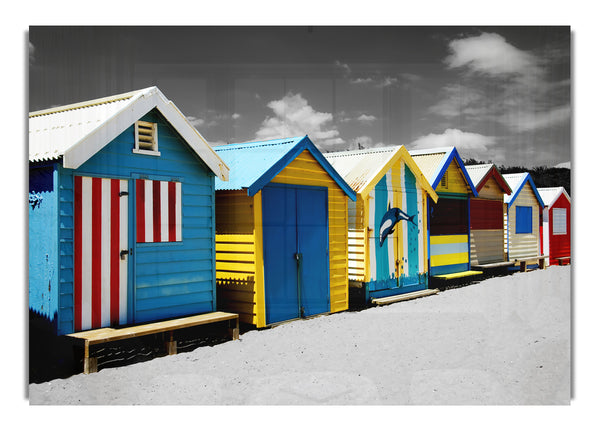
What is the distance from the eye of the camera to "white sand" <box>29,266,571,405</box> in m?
5.79

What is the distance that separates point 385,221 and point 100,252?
6.29 m

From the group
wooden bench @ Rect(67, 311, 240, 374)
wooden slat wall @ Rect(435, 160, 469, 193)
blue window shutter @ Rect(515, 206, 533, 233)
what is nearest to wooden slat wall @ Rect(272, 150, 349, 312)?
wooden bench @ Rect(67, 311, 240, 374)

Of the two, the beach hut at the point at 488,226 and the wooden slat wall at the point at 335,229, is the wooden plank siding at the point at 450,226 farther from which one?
the wooden slat wall at the point at 335,229

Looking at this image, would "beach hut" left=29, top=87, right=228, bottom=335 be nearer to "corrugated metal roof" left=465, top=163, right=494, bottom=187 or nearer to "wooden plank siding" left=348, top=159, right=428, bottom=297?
"corrugated metal roof" left=465, top=163, right=494, bottom=187

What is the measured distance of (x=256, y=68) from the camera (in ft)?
20.2

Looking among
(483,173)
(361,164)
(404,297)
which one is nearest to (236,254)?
(361,164)

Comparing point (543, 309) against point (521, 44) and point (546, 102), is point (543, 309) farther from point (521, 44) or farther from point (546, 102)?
point (521, 44)

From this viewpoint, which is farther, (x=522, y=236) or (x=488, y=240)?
(x=522, y=236)

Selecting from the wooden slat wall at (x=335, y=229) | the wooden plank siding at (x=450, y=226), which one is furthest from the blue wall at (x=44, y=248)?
the wooden plank siding at (x=450, y=226)

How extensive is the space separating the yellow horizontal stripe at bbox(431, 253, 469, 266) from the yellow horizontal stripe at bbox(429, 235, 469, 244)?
32cm

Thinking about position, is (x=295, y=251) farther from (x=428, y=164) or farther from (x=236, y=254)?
(x=428, y=164)

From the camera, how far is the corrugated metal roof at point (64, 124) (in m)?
6.01

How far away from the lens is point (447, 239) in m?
13.9

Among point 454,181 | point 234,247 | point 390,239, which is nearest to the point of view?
point 234,247
